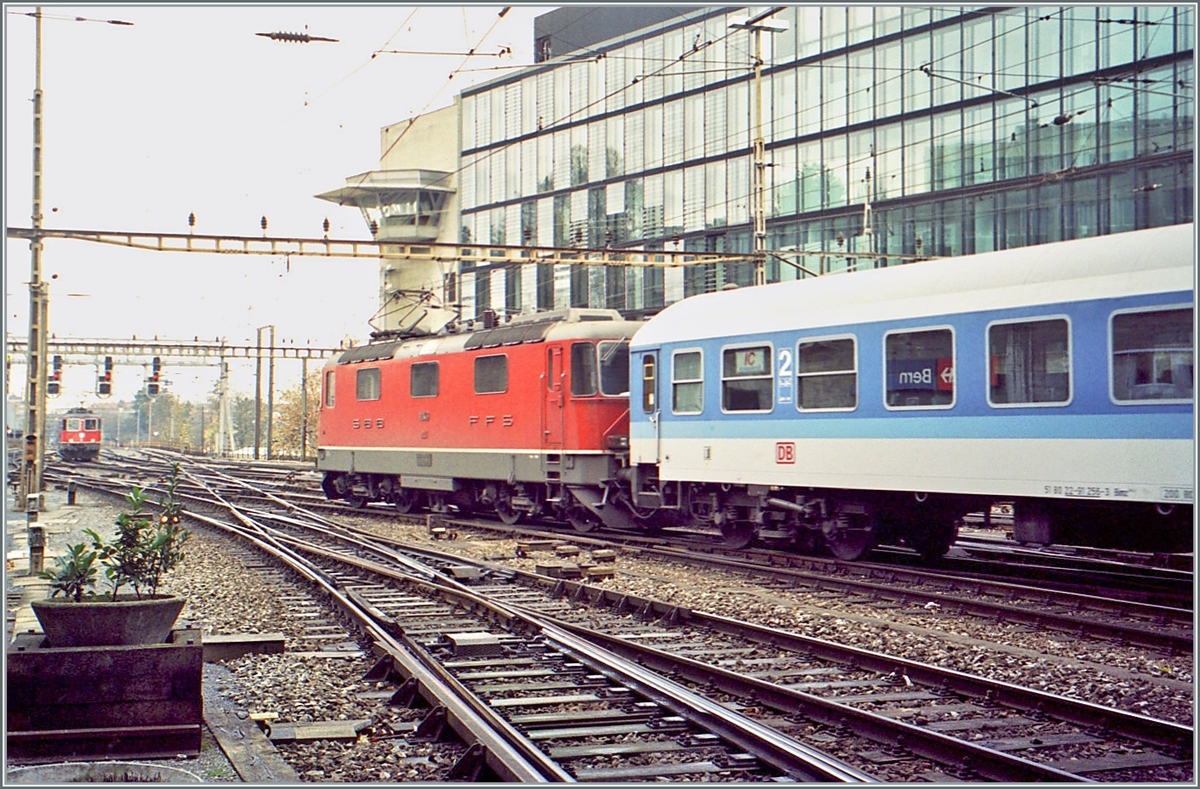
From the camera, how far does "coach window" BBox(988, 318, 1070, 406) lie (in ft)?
39.8

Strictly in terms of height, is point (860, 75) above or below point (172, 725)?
above

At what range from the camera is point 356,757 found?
7.12m

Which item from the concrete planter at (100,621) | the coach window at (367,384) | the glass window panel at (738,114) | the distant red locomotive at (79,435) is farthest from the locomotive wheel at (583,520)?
the distant red locomotive at (79,435)

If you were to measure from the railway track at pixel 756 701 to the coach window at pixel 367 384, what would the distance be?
583 inches

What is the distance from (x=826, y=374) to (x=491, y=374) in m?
8.42

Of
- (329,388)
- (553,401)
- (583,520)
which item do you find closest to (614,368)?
(553,401)

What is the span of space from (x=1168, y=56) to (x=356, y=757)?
101ft

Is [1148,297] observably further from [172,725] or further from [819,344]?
[172,725]

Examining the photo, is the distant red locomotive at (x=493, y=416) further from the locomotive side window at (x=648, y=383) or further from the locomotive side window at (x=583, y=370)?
the locomotive side window at (x=648, y=383)

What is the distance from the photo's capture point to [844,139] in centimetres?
4044

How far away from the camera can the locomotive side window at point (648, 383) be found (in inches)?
720

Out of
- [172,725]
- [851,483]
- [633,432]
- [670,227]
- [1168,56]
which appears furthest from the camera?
[670,227]

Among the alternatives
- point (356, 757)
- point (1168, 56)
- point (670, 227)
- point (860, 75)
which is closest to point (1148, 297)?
point (356, 757)

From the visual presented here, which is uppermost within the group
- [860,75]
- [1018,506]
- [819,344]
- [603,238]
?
[860,75]
